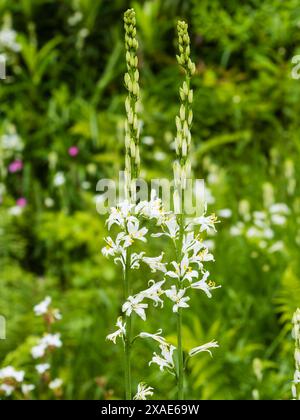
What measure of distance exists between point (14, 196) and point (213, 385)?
12.8 feet

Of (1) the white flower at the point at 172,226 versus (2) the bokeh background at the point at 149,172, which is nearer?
(1) the white flower at the point at 172,226

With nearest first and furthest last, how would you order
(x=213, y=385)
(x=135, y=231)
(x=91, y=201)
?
(x=135, y=231) → (x=213, y=385) → (x=91, y=201)

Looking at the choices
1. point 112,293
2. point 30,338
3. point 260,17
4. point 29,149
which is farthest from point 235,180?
point 30,338

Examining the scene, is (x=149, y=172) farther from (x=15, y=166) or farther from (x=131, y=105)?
(x=131, y=105)

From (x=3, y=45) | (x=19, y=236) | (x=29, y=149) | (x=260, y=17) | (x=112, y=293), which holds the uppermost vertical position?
(x=3, y=45)

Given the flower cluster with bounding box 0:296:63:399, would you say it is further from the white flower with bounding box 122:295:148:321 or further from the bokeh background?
the white flower with bounding box 122:295:148:321

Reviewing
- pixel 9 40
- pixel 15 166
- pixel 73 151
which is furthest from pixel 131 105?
pixel 9 40

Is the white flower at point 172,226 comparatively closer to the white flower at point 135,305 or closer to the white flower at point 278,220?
the white flower at point 135,305

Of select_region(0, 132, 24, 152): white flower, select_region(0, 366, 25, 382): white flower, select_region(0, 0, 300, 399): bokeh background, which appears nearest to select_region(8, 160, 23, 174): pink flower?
select_region(0, 0, 300, 399): bokeh background

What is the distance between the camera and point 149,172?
5824 mm

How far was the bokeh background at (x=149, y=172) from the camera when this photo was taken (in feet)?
13.2

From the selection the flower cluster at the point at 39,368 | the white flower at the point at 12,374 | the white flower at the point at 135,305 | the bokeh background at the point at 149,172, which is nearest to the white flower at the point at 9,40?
the bokeh background at the point at 149,172

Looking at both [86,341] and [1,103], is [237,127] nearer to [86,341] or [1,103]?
[1,103]

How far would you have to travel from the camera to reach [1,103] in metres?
7.46
